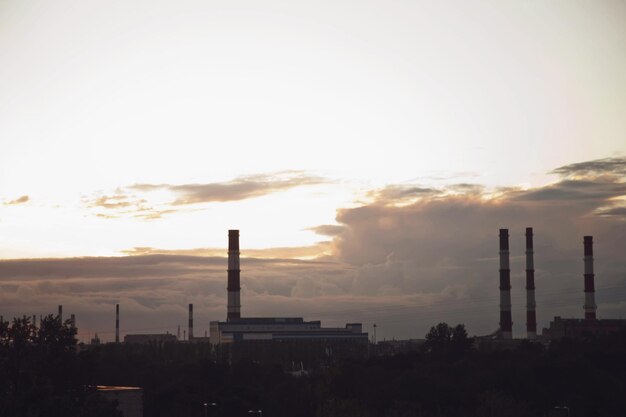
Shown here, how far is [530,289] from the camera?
526 ft

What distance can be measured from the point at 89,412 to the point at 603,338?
387 feet

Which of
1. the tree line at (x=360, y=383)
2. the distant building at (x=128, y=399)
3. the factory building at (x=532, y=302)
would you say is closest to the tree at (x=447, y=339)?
the factory building at (x=532, y=302)

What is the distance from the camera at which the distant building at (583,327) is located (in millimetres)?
165875

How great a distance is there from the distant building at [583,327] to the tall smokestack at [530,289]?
1012 cm

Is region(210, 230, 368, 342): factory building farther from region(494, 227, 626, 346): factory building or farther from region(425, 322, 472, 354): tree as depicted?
region(494, 227, 626, 346): factory building

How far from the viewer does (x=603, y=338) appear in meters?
153

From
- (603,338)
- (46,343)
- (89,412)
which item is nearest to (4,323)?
(46,343)

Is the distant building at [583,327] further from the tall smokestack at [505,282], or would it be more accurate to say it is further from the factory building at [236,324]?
the factory building at [236,324]

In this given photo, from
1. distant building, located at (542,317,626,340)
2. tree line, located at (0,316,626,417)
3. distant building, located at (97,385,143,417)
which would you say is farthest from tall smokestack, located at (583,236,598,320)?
distant building, located at (97,385,143,417)

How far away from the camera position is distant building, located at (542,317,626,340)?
165875 millimetres

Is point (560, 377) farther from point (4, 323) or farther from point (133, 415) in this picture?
point (4, 323)

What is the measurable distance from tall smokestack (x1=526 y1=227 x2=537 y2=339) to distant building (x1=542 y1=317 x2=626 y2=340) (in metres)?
10.1

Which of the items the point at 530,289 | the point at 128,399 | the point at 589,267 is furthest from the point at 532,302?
the point at 128,399

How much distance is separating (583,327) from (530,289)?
1648cm
